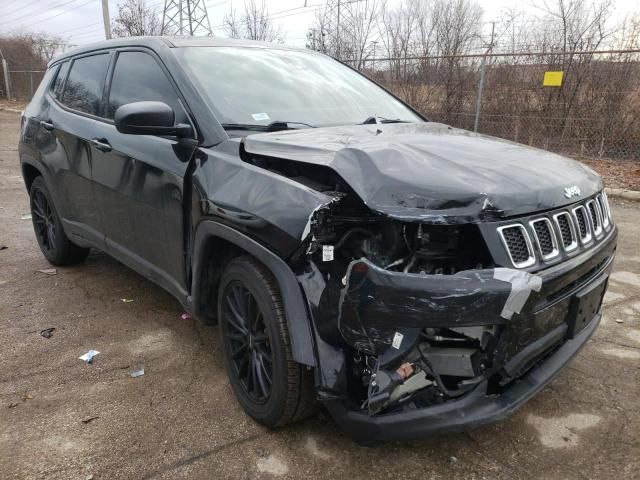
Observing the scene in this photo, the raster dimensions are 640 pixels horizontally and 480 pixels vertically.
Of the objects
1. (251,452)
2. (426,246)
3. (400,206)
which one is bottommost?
(251,452)

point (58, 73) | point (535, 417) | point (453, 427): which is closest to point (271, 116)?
point (453, 427)

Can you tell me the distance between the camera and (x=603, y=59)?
8906 mm

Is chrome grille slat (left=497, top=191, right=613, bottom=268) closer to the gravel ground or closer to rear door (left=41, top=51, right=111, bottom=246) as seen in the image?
the gravel ground

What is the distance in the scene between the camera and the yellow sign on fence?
8.88 meters

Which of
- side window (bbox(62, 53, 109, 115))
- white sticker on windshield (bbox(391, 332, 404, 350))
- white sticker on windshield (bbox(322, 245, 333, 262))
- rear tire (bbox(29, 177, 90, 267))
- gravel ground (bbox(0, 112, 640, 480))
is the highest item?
side window (bbox(62, 53, 109, 115))

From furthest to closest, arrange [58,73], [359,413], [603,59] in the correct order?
[603,59], [58,73], [359,413]

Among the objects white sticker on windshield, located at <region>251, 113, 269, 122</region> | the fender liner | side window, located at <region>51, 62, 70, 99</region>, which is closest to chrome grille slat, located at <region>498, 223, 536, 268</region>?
the fender liner

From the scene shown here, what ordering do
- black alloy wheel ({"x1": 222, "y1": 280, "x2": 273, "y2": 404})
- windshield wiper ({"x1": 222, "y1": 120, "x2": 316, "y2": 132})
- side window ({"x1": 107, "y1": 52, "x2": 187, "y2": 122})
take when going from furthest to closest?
side window ({"x1": 107, "y1": 52, "x2": 187, "y2": 122})
windshield wiper ({"x1": 222, "y1": 120, "x2": 316, "y2": 132})
black alloy wheel ({"x1": 222, "y1": 280, "x2": 273, "y2": 404})

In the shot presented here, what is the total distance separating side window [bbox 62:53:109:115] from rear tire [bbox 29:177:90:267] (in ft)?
2.87

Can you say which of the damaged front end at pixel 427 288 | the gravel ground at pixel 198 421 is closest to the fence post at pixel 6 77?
the gravel ground at pixel 198 421

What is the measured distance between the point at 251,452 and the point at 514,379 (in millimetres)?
1166

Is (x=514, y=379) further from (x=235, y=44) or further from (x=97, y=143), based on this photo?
A: (x=97, y=143)

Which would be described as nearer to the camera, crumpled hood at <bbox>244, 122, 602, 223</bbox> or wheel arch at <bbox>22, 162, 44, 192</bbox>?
crumpled hood at <bbox>244, 122, 602, 223</bbox>

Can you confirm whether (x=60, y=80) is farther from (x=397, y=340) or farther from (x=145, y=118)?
(x=397, y=340)
